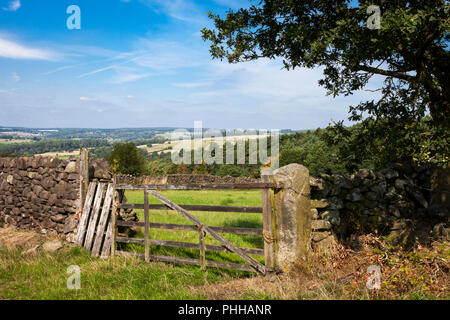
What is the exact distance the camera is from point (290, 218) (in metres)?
6.15

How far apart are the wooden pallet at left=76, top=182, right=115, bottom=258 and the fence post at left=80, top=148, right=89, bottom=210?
352mm

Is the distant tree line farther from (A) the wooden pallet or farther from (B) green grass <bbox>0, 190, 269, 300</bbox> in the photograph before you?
(B) green grass <bbox>0, 190, 269, 300</bbox>

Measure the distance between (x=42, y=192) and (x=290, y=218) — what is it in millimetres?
9037

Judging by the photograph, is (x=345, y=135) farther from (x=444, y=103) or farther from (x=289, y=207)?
(x=289, y=207)

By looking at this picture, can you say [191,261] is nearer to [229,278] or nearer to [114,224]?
[229,278]

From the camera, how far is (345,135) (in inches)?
327

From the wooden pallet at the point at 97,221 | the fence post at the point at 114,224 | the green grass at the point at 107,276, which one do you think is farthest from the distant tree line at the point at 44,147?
the fence post at the point at 114,224

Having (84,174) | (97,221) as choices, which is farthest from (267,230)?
(84,174)

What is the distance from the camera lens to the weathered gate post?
20.1 ft

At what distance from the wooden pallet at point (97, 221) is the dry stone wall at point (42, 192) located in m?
0.82

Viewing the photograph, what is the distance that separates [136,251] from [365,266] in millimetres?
5520
